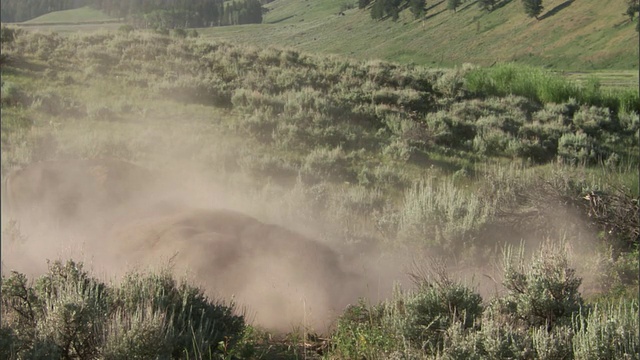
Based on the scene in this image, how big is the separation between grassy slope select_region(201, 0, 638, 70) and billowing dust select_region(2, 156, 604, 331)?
629 inches

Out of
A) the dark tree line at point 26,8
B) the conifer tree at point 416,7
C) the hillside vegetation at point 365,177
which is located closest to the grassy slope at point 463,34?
the conifer tree at point 416,7

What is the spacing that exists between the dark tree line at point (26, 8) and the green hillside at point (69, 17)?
22cm

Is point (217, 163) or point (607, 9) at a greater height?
point (607, 9)

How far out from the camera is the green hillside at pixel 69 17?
1775cm

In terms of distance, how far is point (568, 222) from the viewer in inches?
367

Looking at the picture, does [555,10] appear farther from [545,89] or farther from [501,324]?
[501,324]

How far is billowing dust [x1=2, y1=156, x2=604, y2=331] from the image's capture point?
21.3 ft

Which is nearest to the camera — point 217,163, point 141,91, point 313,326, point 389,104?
point 313,326

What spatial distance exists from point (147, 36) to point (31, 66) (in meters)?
5.74

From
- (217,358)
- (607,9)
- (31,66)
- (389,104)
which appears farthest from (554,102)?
(607,9)

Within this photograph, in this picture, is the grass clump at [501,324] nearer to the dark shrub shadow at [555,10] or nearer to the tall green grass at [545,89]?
the tall green grass at [545,89]

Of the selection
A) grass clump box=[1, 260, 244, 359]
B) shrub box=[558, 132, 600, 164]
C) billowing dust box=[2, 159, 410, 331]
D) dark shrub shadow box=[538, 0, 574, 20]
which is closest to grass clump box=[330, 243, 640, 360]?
billowing dust box=[2, 159, 410, 331]

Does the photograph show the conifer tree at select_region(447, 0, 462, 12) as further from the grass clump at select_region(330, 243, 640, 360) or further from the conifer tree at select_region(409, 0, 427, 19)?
the grass clump at select_region(330, 243, 640, 360)

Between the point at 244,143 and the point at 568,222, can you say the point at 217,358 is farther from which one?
the point at 244,143
